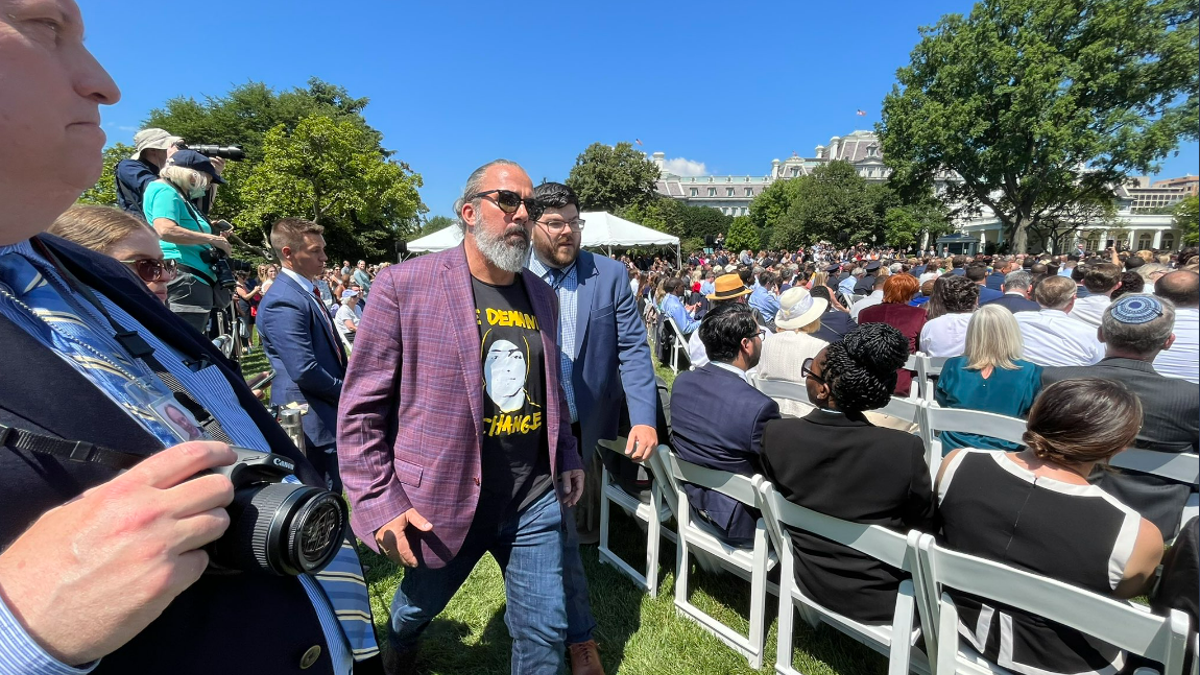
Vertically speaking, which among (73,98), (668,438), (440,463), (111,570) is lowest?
(668,438)

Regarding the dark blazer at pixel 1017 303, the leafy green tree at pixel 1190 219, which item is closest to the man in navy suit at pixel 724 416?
the leafy green tree at pixel 1190 219

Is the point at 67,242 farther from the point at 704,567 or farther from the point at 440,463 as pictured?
the point at 704,567

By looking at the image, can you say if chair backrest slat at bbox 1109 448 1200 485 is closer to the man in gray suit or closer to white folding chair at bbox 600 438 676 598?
the man in gray suit

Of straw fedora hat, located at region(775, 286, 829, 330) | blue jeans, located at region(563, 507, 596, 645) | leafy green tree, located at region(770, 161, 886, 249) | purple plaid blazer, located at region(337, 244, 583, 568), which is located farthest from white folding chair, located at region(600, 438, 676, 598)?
leafy green tree, located at region(770, 161, 886, 249)

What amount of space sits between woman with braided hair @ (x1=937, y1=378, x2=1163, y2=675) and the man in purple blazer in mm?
1528

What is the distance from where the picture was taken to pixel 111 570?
0.55 metres

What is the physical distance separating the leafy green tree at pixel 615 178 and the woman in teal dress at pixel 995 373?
50357 mm

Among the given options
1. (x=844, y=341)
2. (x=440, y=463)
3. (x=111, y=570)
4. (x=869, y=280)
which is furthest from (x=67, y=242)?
(x=869, y=280)

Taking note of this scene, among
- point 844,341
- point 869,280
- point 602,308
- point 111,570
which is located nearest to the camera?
point 111,570

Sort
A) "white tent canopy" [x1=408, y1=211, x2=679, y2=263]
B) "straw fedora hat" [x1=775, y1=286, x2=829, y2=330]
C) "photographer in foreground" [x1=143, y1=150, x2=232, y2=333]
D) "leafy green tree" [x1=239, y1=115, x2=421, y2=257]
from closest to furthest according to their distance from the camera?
1. "photographer in foreground" [x1=143, y1=150, x2=232, y2=333]
2. "straw fedora hat" [x1=775, y1=286, x2=829, y2=330]
3. "white tent canopy" [x1=408, y1=211, x2=679, y2=263]
4. "leafy green tree" [x1=239, y1=115, x2=421, y2=257]

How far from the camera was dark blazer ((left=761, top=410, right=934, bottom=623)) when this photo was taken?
2086 mm

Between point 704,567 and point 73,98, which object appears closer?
point 73,98

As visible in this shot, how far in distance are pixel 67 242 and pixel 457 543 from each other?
144 centimetres

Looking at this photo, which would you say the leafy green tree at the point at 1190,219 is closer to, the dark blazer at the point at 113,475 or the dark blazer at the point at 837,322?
the dark blazer at the point at 113,475
